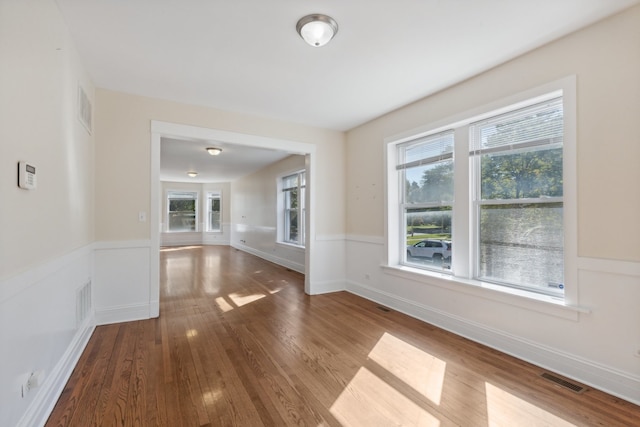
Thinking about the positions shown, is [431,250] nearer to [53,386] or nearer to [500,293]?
[500,293]

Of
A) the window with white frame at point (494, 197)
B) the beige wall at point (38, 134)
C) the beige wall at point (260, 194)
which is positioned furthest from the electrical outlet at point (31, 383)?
the beige wall at point (260, 194)

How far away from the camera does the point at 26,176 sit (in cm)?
155

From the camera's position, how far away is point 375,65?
2.80 meters

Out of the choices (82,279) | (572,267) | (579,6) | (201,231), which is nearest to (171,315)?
(82,279)

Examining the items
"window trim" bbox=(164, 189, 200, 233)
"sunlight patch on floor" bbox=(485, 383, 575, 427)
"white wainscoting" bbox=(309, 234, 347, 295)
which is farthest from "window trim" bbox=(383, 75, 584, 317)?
"window trim" bbox=(164, 189, 200, 233)

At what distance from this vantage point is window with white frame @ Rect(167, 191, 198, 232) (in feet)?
38.6

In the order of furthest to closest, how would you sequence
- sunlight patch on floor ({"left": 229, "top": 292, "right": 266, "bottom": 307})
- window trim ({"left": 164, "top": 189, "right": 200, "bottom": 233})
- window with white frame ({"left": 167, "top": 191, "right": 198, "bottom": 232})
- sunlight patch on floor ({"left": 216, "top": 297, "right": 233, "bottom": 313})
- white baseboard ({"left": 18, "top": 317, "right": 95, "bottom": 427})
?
window with white frame ({"left": 167, "top": 191, "right": 198, "bottom": 232}) → window trim ({"left": 164, "top": 189, "right": 200, "bottom": 233}) → sunlight patch on floor ({"left": 229, "top": 292, "right": 266, "bottom": 307}) → sunlight patch on floor ({"left": 216, "top": 297, "right": 233, "bottom": 313}) → white baseboard ({"left": 18, "top": 317, "right": 95, "bottom": 427})

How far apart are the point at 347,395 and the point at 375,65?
2803mm

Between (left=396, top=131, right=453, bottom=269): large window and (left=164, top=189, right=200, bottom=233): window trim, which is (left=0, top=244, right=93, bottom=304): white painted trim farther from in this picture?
(left=164, top=189, right=200, bottom=233): window trim

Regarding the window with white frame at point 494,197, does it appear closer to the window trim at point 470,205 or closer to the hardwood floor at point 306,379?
the window trim at point 470,205

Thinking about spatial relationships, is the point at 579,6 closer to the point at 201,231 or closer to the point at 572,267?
the point at 572,267

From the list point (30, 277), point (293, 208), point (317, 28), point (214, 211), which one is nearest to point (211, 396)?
point (30, 277)

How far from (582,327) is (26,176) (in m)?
3.76

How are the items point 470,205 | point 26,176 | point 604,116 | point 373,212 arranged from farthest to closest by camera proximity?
1. point 373,212
2. point 470,205
3. point 604,116
4. point 26,176
